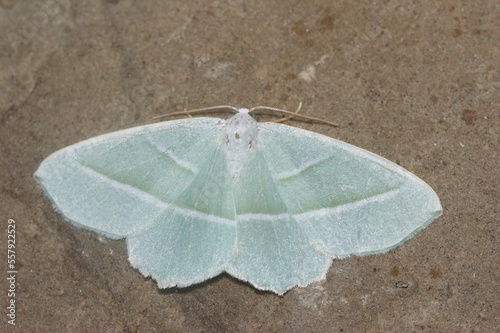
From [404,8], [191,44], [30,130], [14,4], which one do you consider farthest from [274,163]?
[14,4]

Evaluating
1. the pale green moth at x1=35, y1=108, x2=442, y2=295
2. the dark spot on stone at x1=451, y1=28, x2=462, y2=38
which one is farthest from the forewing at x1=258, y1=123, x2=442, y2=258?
the dark spot on stone at x1=451, y1=28, x2=462, y2=38

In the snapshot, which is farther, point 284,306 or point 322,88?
point 322,88

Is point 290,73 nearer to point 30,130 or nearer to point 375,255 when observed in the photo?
point 375,255

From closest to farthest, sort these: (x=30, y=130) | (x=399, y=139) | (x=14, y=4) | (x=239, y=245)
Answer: (x=239, y=245)
(x=399, y=139)
(x=30, y=130)
(x=14, y=4)

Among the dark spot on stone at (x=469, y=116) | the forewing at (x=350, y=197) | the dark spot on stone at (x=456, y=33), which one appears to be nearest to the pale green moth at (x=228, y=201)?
the forewing at (x=350, y=197)

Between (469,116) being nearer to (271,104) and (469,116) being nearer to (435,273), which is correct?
(435,273)

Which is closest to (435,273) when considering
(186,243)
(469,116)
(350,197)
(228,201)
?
(350,197)

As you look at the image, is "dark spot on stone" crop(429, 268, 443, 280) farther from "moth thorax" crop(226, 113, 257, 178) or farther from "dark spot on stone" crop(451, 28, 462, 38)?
"dark spot on stone" crop(451, 28, 462, 38)

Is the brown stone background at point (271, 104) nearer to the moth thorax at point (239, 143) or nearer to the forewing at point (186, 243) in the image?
the forewing at point (186, 243)
